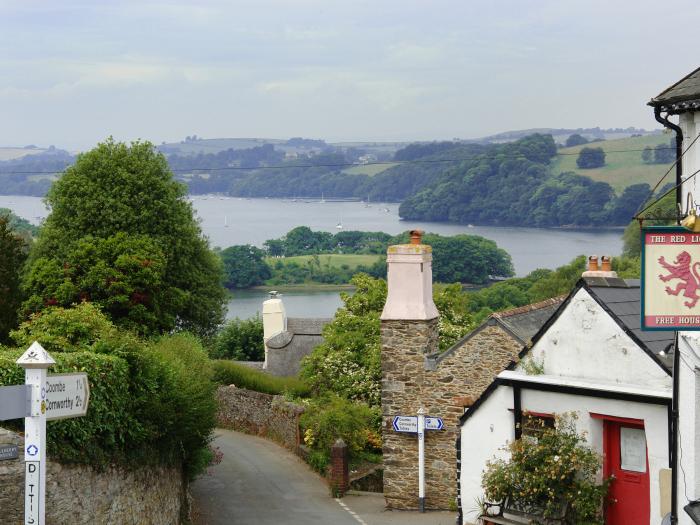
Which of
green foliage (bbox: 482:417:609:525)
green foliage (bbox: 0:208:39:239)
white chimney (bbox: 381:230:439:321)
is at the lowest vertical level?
green foliage (bbox: 482:417:609:525)

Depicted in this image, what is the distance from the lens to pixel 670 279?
1178cm

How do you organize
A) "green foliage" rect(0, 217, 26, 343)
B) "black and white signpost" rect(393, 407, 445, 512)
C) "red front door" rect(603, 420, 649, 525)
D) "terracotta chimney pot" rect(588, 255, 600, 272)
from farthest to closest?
"green foliage" rect(0, 217, 26, 343), "black and white signpost" rect(393, 407, 445, 512), "terracotta chimney pot" rect(588, 255, 600, 272), "red front door" rect(603, 420, 649, 525)

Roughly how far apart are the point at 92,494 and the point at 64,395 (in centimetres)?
638

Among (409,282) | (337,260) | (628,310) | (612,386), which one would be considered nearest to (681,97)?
(628,310)

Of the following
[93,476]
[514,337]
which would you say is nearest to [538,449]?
[93,476]

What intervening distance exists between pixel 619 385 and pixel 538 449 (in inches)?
54.9

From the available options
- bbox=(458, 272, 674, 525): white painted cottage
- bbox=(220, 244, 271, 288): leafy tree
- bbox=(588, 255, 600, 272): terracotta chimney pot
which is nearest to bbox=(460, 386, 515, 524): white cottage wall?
bbox=(458, 272, 674, 525): white painted cottage

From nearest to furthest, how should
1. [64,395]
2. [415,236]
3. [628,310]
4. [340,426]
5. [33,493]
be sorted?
[33,493], [64,395], [628,310], [415,236], [340,426]

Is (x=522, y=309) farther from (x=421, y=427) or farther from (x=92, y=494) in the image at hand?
(x=92, y=494)

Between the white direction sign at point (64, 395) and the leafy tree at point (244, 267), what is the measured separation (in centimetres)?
15188

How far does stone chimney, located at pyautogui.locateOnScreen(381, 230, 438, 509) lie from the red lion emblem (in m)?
13.7

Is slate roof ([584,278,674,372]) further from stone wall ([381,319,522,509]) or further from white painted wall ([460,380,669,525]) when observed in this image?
stone wall ([381,319,522,509])

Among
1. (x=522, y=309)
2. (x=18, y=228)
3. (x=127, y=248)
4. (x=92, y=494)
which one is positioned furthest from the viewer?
(x=18, y=228)

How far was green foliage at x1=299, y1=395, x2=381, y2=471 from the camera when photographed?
30.7 m
